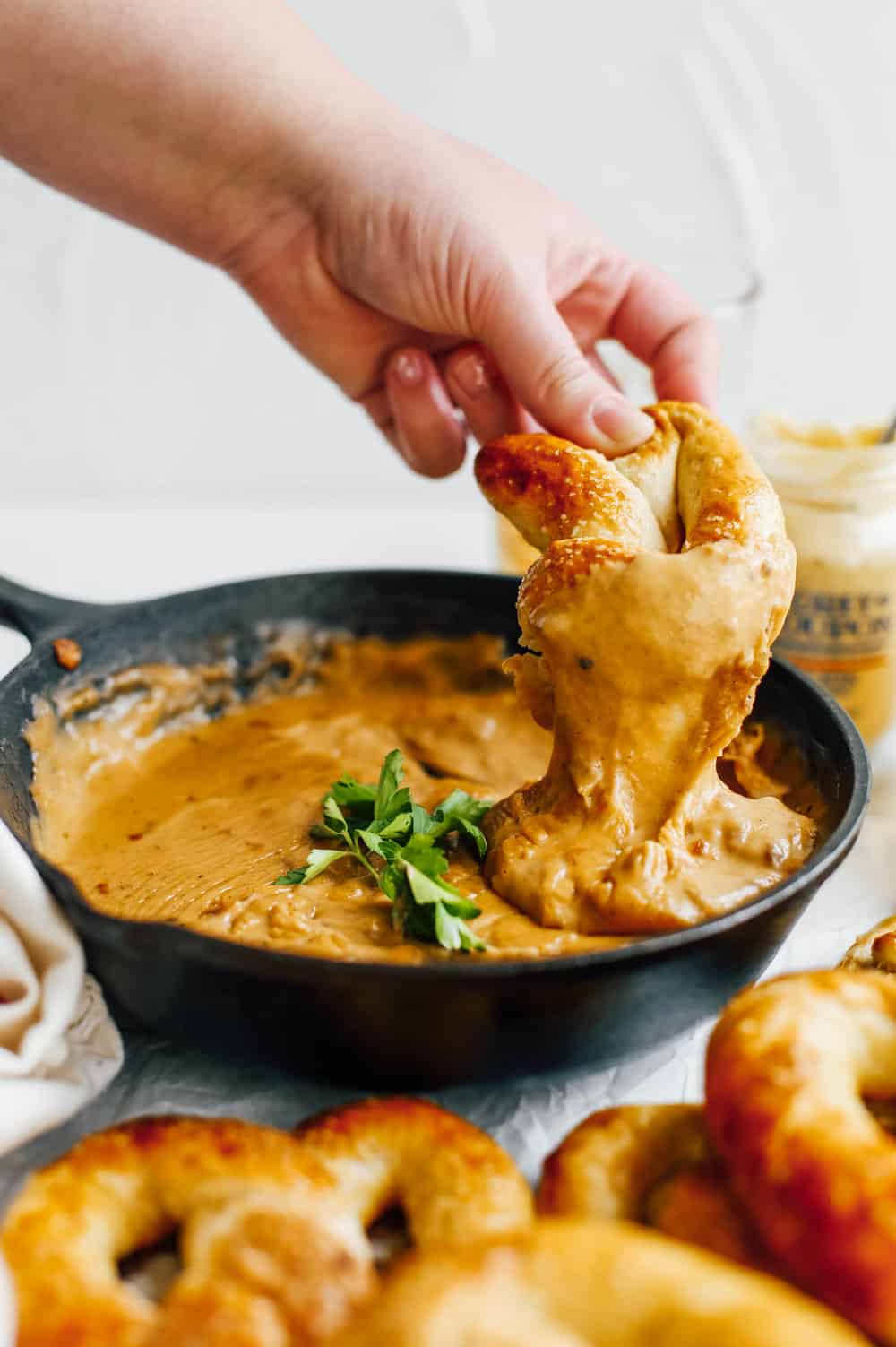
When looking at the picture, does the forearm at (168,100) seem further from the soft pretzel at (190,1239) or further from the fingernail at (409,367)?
the soft pretzel at (190,1239)

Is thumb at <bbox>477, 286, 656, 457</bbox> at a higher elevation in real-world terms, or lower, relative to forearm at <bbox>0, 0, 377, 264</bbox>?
lower

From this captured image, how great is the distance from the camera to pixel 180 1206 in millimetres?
1298

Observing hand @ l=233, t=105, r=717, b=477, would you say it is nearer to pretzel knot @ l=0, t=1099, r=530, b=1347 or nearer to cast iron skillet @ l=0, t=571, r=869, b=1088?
cast iron skillet @ l=0, t=571, r=869, b=1088

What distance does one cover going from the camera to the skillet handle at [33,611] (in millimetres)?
2172

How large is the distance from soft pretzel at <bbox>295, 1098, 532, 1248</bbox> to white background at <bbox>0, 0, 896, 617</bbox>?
2.15 m

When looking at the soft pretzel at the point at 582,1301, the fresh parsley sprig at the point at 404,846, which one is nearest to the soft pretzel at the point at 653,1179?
the soft pretzel at the point at 582,1301

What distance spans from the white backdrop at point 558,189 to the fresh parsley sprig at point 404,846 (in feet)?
6.16

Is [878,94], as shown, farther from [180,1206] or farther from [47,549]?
[180,1206]

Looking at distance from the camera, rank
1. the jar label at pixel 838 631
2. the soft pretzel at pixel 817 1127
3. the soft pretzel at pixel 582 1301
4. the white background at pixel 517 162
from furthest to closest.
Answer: the white background at pixel 517 162 < the jar label at pixel 838 631 < the soft pretzel at pixel 817 1127 < the soft pretzel at pixel 582 1301

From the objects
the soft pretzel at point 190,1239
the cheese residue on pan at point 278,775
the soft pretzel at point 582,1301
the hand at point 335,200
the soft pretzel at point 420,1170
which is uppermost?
the hand at point 335,200

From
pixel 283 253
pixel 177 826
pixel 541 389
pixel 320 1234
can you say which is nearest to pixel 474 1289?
pixel 320 1234

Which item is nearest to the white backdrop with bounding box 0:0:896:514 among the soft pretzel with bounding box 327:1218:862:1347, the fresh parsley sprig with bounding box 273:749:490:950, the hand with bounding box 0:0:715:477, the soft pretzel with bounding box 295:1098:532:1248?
the hand with bounding box 0:0:715:477

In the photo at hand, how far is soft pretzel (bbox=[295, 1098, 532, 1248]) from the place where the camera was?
50.4 inches

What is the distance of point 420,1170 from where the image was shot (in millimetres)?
1349
